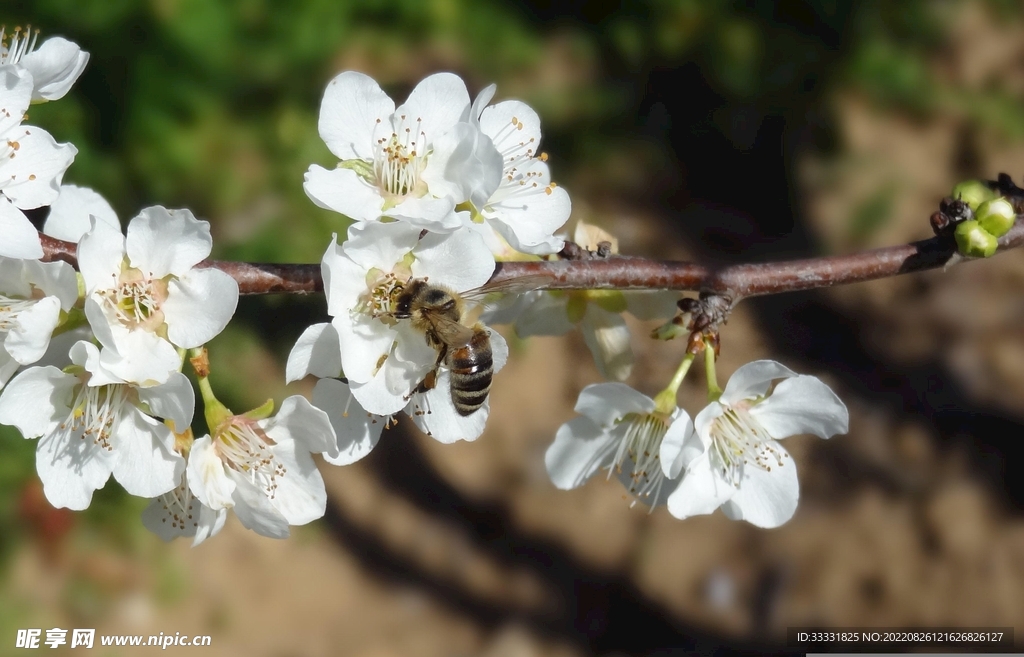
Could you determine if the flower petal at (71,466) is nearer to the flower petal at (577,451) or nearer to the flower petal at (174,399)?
the flower petal at (174,399)

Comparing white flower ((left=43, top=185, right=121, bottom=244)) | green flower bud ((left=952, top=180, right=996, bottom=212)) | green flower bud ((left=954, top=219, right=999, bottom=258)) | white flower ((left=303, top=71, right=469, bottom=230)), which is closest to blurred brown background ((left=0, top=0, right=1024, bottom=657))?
white flower ((left=43, top=185, right=121, bottom=244))

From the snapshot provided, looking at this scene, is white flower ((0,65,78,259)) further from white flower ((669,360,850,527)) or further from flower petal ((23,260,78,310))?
white flower ((669,360,850,527))

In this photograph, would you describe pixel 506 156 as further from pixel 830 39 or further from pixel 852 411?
pixel 830 39

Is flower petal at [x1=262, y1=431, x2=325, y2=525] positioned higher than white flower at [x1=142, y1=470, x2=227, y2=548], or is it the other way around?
flower petal at [x1=262, y1=431, x2=325, y2=525]

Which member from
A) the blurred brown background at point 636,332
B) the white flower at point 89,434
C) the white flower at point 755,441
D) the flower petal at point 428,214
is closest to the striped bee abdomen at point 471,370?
the flower petal at point 428,214

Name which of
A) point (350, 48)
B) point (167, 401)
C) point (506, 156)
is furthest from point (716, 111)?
point (167, 401)

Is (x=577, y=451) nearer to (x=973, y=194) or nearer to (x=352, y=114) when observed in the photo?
(x=352, y=114)

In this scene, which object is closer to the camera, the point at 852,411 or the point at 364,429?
the point at 364,429
